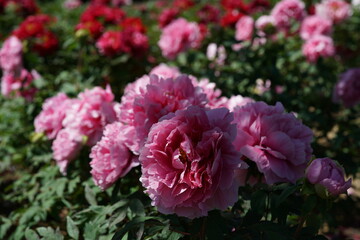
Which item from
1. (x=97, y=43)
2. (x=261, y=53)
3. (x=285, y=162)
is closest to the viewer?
(x=285, y=162)

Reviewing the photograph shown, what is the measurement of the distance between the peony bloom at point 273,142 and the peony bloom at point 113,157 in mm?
340

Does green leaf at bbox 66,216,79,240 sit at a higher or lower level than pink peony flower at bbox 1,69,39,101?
higher

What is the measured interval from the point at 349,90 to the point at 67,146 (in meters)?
1.78

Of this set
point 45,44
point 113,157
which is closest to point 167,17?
point 45,44

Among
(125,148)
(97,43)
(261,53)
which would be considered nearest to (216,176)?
(125,148)

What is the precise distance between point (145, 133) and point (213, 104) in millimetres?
297

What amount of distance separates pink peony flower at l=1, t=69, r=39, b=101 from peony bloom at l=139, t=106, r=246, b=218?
6.06ft

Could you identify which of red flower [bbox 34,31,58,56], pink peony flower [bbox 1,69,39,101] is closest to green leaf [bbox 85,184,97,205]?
pink peony flower [bbox 1,69,39,101]

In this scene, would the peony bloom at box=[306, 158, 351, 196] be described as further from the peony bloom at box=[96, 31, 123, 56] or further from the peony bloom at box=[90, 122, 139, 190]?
the peony bloom at box=[96, 31, 123, 56]

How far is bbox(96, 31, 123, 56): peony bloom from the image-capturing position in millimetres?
2873

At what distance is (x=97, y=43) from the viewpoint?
114 inches

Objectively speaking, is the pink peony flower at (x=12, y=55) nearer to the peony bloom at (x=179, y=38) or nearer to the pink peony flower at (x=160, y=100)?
the peony bloom at (x=179, y=38)

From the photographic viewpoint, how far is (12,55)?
102 inches

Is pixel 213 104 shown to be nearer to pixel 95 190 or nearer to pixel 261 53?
pixel 95 190
